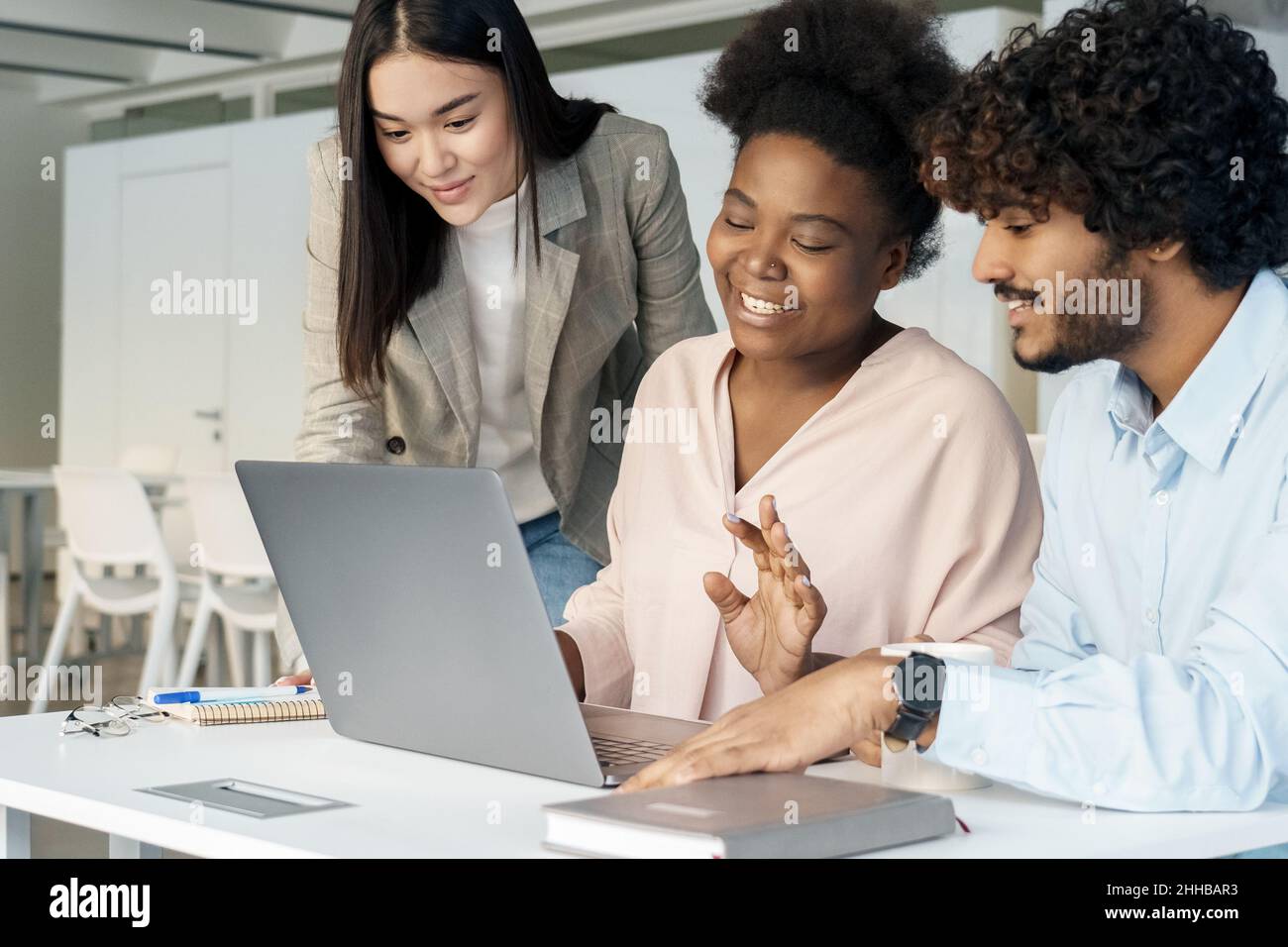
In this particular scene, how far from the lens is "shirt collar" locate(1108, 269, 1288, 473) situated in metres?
1.25

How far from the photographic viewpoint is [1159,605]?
1.32 m

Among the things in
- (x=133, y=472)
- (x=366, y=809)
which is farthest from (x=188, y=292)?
(x=366, y=809)

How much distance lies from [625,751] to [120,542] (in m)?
4.10

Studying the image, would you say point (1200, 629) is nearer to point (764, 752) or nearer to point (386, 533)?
point (764, 752)

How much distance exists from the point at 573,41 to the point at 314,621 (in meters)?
5.08

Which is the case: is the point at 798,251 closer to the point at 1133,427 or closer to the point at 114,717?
the point at 1133,427

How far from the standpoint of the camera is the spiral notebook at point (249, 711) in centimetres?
147

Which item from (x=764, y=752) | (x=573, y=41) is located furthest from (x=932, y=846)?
(x=573, y=41)

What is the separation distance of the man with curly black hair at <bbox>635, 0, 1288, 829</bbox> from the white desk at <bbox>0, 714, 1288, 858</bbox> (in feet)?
0.14

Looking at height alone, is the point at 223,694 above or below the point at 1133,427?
below

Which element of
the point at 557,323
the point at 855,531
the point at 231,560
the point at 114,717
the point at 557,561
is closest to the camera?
the point at 114,717

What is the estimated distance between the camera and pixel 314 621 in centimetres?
133

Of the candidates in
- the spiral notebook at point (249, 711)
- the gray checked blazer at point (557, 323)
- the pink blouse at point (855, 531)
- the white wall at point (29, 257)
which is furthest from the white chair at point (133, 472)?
the spiral notebook at point (249, 711)

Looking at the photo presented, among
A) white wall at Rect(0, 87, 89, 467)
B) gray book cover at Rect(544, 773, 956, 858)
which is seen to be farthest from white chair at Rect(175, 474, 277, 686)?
white wall at Rect(0, 87, 89, 467)
